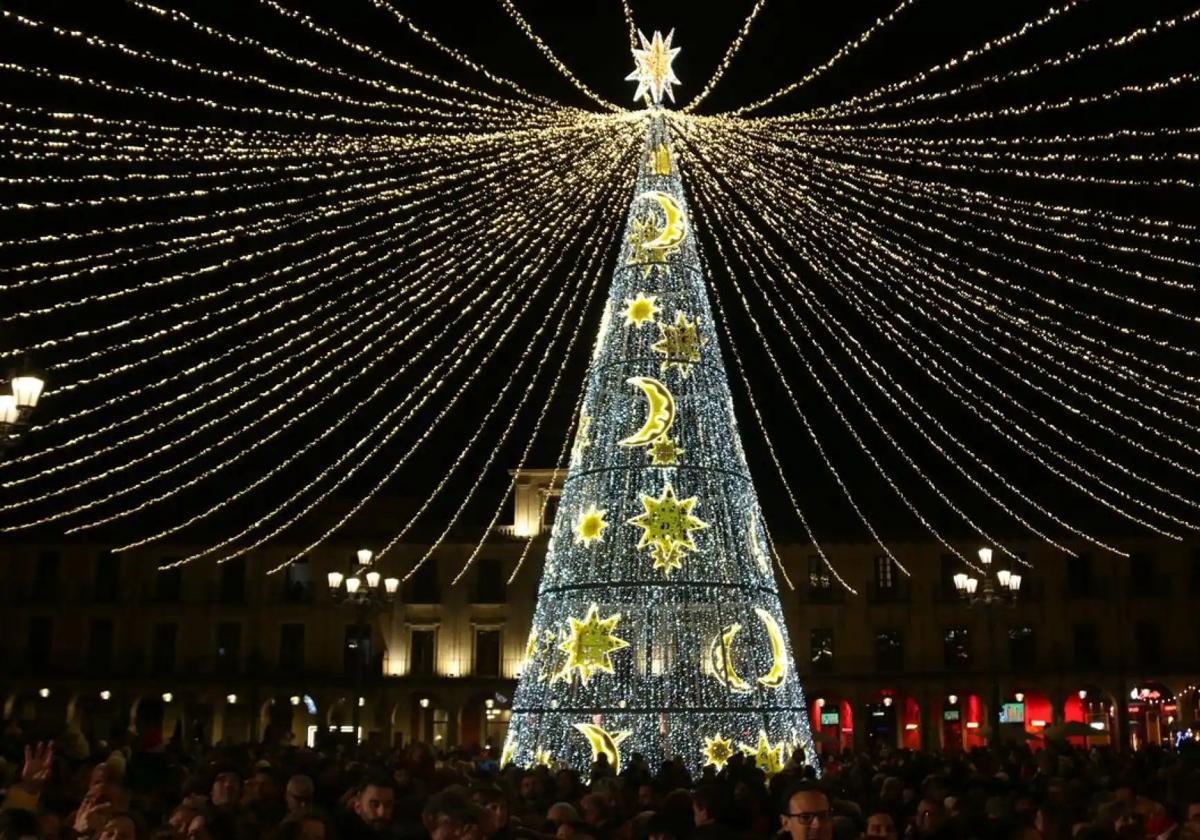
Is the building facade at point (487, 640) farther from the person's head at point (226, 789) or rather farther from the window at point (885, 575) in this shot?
the person's head at point (226, 789)

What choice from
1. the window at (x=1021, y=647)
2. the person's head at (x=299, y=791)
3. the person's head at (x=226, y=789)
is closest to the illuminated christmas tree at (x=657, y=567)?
the person's head at (x=226, y=789)

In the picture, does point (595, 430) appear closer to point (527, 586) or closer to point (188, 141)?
point (188, 141)

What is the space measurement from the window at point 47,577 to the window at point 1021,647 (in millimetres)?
30357

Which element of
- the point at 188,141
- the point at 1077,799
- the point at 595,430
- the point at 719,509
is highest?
the point at 188,141

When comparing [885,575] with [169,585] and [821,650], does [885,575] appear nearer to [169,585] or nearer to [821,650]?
[821,650]

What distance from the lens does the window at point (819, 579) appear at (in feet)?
130

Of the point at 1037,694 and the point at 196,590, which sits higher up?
the point at 196,590

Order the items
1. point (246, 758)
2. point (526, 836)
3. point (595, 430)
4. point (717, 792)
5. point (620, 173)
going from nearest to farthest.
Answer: point (526, 836) < point (717, 792) < point (246, 758) < point (595, 430) < point (620, 173)

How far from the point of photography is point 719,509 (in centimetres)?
1288

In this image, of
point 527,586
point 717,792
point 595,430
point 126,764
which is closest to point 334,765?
point 126,764

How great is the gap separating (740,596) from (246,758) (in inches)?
205

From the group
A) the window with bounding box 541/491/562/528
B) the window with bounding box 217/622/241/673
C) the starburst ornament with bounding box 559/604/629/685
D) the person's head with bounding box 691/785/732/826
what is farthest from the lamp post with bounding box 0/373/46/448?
the window with bounding box 217/622/241/673

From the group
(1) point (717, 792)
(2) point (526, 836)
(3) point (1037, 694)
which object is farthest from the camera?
(3) point (1037, 694)

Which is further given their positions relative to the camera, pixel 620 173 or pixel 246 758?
pixel 620 173
